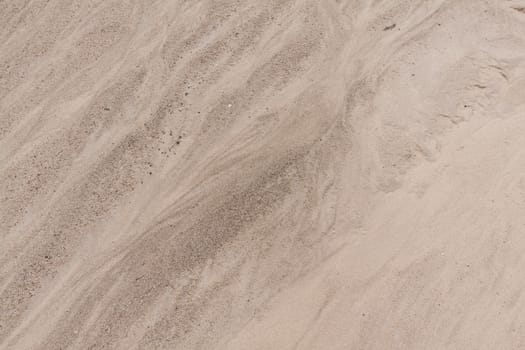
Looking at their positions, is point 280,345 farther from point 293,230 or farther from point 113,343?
point 113,343

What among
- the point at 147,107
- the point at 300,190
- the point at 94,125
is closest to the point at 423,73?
the point at 300,190

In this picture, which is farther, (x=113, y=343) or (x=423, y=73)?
(x=423, y=73)

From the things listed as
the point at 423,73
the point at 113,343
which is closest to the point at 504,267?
the point at 423,73

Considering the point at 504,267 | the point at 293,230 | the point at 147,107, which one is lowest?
the point at 504,267

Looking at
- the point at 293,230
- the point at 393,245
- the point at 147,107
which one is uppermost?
the point at 147,107

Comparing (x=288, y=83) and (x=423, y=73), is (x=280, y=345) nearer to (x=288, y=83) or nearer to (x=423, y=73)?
(x=288, y=83)

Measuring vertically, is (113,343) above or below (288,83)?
below
